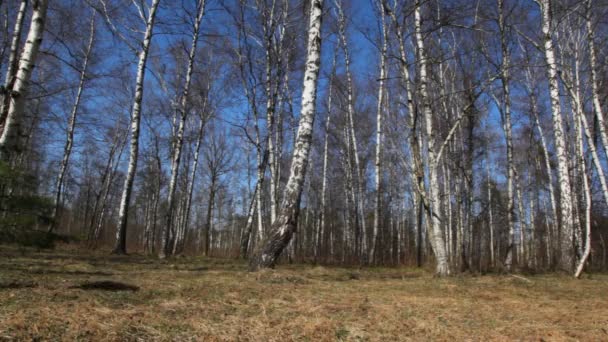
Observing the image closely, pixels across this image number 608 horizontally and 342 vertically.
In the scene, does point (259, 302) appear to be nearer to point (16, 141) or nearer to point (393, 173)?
point (16, 141)

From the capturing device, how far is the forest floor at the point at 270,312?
2.53m

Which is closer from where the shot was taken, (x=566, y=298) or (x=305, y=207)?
(x=566, y=298)

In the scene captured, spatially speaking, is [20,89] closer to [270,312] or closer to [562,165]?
[270,312]

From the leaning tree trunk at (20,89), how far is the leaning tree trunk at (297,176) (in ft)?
12.5

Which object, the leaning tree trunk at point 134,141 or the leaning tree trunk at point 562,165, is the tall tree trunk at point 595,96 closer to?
the leaning tree trunk at point 562,165

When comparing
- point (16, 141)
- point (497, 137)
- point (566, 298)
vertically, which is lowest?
point (566, 298)

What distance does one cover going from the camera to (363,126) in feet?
75.4

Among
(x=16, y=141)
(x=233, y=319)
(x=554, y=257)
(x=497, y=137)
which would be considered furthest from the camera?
(x=497, y=137)

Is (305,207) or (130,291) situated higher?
(305,207)

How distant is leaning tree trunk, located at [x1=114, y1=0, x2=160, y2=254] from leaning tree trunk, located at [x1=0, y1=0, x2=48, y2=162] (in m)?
5.58

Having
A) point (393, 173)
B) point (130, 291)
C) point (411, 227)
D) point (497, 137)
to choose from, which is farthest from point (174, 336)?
point (411, 227)

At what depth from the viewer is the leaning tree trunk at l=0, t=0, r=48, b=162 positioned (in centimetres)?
545

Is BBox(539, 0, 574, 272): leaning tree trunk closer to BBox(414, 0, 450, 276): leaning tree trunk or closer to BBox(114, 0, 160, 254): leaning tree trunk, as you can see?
BBox(414, 0, 450, 276): leaning tree trunk

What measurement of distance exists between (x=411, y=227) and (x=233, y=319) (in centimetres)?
3753
